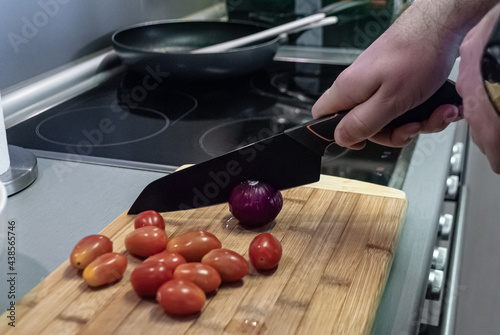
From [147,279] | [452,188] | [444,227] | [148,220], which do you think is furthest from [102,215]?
[452,188]

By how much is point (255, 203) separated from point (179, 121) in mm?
474

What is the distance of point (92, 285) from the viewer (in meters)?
0.67

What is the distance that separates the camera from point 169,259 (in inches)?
27.8

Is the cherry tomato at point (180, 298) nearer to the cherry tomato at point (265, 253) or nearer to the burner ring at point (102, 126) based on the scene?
the cherry tomato at point (265, 253)

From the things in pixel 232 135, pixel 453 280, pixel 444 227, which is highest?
pixel 232 135

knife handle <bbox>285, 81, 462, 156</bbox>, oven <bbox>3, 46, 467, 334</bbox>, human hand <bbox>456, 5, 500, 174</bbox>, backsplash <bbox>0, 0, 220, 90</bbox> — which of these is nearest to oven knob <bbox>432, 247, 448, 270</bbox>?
oven <bbox>3, 46, 467, 334</bbox>

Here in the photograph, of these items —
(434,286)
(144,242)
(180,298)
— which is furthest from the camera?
(434,286)

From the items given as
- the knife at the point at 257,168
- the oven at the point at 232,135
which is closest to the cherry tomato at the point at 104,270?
the knife at the point at 257,168

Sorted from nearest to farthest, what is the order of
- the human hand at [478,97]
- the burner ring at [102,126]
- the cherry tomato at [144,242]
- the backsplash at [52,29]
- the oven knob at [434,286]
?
the human hand at [478,97] → the cherry tomato at [144,242] → the oven knob at [434,286] → the burner ring at [102,126] → the backsplash at [52,29]

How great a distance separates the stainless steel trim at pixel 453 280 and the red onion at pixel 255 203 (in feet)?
1.49

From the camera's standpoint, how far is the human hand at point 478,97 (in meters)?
0.61

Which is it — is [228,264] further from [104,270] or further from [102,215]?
[102,215]

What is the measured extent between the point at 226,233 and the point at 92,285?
0.66 feet

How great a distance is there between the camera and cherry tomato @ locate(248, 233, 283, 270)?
0.70 meters
